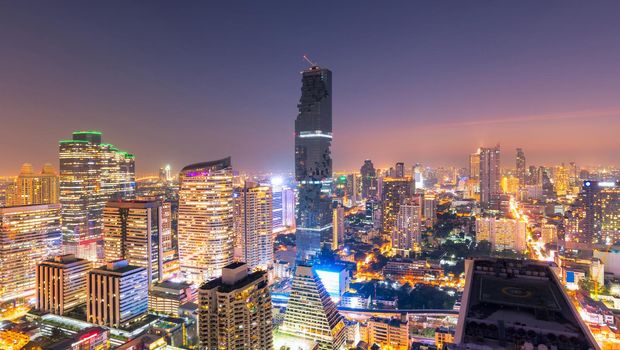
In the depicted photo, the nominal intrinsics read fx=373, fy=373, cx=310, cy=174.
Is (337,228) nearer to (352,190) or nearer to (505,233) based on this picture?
(505,233)

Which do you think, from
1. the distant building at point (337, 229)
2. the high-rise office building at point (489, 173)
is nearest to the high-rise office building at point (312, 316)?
the distant building at point (337, 229)

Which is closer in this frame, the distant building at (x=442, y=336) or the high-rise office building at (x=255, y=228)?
the distant building at (x=442, y=336)

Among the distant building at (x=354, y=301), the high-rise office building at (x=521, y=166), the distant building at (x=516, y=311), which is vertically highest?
the high-rise office building at (x=521, y=166)

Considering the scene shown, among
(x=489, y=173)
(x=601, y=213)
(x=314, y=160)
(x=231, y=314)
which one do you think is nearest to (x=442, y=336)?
(x=231, y=314)

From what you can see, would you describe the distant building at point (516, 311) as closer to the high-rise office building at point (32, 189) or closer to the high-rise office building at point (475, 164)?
the high-rise office building at point (32, 189)

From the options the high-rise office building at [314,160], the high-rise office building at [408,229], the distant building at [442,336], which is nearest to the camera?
the distant building at [442,336]

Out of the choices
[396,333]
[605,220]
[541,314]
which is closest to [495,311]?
[541,314]
